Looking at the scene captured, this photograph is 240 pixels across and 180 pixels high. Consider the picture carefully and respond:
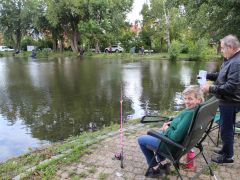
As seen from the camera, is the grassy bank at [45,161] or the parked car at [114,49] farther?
the parked car at [114,49]

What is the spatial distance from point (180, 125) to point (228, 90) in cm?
99

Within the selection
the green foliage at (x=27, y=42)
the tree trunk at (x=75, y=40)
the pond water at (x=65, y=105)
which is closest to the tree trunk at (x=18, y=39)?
the green foliage at (x=27, y=42)

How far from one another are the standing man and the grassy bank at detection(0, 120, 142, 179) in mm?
2185

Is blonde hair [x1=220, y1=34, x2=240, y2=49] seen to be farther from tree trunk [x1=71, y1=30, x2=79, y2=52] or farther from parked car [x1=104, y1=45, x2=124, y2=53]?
parked car [x1=104, y1=45, x2=124, y2=53]

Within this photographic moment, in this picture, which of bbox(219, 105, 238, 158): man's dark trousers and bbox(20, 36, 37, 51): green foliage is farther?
bbox(20, 36, 37, 51): green foliage

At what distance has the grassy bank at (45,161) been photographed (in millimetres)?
4379

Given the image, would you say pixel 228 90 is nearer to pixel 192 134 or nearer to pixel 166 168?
pixel 192 134

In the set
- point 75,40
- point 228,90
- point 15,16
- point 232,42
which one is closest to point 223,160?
point 228,90

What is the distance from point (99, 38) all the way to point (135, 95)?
3585cm

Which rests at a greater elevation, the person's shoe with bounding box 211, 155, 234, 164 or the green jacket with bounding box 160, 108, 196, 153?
the green jacket with bounding box 160, 108, 196, 153

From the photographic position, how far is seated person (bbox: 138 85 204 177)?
3512 mm

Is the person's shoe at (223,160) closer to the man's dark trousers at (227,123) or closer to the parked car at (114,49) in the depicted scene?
the man's dark trousers at (227,123)

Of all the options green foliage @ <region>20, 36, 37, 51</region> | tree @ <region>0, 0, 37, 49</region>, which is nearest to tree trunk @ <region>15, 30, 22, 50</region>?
tree @ <region>0, 0, 37, 49</region>

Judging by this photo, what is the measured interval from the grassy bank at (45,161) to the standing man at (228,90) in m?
2.19
